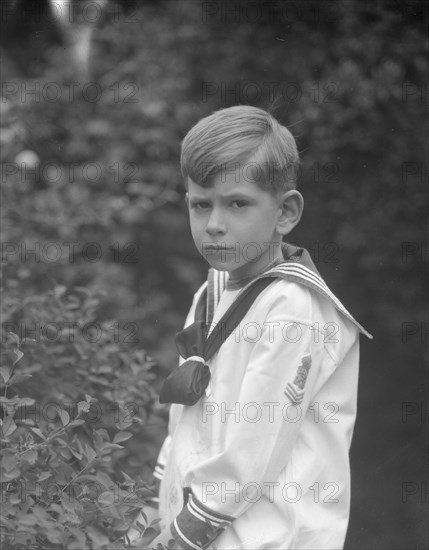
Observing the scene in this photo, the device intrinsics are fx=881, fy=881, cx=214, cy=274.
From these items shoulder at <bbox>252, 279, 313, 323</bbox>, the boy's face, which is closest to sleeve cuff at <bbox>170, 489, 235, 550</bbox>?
A: shoulder at <bbox>252, 279, 313, 323</bbox>

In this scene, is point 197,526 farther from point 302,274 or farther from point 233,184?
point 233,184

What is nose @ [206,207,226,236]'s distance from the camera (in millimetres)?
2150

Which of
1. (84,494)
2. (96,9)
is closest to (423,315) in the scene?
(84,494)

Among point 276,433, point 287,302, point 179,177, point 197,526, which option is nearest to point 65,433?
point 197,526

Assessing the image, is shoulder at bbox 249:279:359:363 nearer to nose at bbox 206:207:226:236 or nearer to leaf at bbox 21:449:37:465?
nose at bbox 206:207:226:236

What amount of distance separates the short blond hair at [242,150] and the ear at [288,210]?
0.03 meters

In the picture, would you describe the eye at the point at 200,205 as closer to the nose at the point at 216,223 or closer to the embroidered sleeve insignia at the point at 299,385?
the nose at the point at 216,223

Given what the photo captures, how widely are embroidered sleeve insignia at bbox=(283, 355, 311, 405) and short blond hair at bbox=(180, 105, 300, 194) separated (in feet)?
1.46

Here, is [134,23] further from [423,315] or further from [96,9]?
[423,315]

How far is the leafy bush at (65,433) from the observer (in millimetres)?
1782

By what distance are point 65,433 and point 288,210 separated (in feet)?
2.61

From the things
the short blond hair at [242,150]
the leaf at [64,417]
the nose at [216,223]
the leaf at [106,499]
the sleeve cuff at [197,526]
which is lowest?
the sleeve cuff at [197,526]

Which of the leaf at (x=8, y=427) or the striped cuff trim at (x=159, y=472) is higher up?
the leaf at (x=8, y=427)

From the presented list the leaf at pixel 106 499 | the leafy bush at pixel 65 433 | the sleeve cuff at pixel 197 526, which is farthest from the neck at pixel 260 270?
the leaf at pixel 106 499
